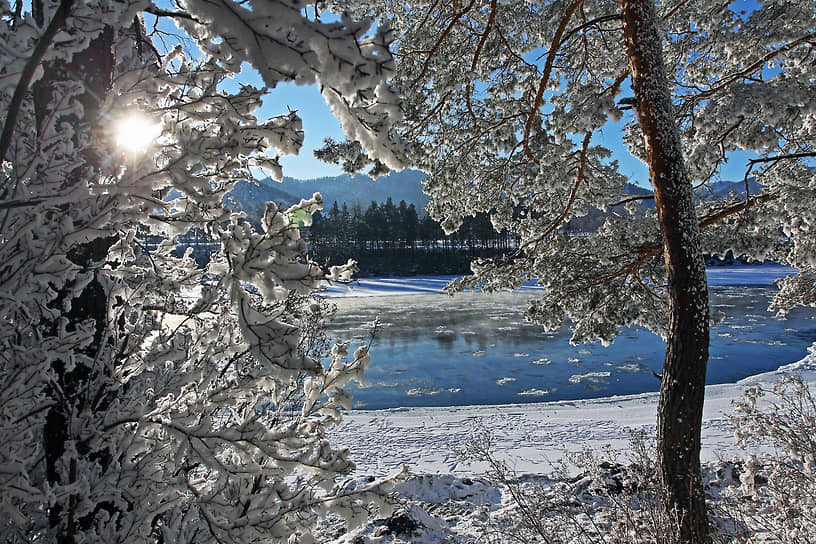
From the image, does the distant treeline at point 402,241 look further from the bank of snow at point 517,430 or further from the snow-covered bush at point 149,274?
the snow-covered bush at point 149,274

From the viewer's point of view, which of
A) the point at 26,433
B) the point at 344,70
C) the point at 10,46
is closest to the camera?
the point at 344,70

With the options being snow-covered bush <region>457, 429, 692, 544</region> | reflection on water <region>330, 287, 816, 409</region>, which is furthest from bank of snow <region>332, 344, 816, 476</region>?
snow-covered bush <region>457, 429, 692, 544</region>

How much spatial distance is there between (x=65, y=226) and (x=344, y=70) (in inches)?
39.1

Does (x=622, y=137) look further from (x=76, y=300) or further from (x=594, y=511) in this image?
(x=76, y=300)

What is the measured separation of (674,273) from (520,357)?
51.5 ft

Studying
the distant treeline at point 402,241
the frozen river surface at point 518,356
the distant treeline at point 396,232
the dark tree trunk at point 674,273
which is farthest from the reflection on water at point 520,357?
the distant treeline at point 396,232

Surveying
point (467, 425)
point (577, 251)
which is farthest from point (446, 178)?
point (467, 425)

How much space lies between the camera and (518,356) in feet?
63.0

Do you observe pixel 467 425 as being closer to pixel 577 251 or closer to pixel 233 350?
pixel 577 251

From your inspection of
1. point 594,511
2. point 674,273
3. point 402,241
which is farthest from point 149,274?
point 402,241

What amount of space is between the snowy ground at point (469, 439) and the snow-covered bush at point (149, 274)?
410cm

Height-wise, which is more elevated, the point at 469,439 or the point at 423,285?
the point at 423,285

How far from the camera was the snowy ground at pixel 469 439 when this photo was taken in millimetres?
5639

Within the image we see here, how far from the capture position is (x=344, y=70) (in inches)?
36.4
